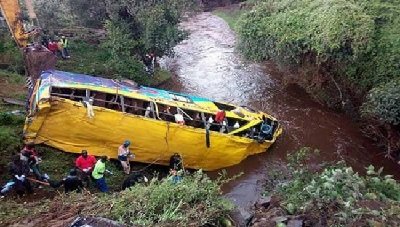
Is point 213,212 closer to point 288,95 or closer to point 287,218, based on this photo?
point 287,218

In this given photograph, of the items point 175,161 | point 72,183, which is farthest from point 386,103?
point 72,183

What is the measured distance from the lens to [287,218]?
768cm

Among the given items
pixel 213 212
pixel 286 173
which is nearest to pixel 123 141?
pixel 286 173

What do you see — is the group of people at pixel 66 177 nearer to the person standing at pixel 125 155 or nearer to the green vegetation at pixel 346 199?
the person standing at pixel 125 155

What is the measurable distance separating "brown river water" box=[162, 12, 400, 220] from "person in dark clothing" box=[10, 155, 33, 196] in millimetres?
5641

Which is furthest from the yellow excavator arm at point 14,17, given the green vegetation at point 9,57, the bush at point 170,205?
the bush at point 170,205

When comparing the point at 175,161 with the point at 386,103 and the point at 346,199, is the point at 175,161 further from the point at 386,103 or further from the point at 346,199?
the point at 386,103

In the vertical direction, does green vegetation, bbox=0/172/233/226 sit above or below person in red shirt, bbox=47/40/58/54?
below

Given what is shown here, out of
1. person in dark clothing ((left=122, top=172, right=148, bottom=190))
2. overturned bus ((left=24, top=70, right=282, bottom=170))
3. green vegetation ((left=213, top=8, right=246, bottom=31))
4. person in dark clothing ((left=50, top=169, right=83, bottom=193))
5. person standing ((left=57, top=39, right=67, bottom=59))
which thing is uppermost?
green vegetation ((left=213, top=8, right=246, bottom=31))

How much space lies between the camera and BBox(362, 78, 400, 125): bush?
14281 millimetres

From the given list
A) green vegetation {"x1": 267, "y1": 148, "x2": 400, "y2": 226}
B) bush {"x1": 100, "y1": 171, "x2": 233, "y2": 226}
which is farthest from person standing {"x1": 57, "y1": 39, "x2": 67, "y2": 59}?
green vegetation {"x1": 267, "y1": 148, "x2": 400, "y2": 226}

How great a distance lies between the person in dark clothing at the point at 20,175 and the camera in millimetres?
11102

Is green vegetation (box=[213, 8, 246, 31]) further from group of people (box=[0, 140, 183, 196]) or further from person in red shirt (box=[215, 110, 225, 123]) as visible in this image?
group of people (box=[0, 140, 183, 196])

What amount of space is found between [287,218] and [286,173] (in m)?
4.43
